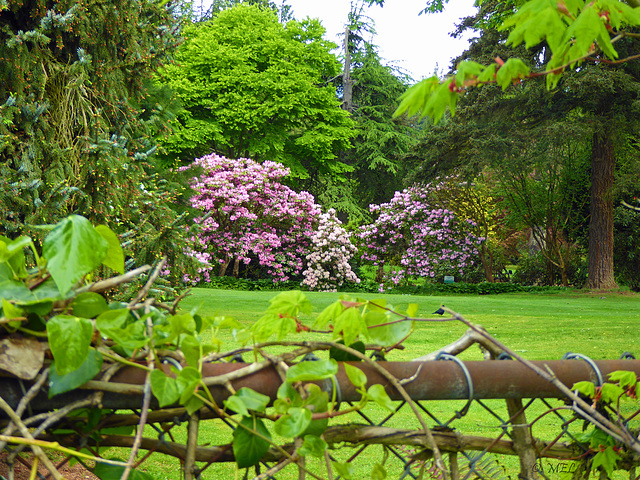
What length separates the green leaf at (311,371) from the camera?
0.75 m

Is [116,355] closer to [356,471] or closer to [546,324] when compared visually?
[356,471]

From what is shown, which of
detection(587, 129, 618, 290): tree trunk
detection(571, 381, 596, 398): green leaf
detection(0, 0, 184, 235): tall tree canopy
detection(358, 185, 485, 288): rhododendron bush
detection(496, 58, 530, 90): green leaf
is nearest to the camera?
detection(571, 381, 596, 398): green leaf

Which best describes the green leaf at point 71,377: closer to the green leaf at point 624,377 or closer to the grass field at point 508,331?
the green leaf at point 624,377

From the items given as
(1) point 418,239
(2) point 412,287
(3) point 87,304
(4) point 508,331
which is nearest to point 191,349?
(3) point 87,304

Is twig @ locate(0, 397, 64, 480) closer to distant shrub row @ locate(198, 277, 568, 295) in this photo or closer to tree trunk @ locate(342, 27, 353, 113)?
distant shrub row @ locate(198, 277, 568, 295)

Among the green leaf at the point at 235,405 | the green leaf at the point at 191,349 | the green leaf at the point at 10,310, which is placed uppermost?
the green leaf at the point at 10,310

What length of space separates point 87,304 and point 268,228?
18.1 metres

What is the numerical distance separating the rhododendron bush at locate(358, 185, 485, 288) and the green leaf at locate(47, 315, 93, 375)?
57.7ft

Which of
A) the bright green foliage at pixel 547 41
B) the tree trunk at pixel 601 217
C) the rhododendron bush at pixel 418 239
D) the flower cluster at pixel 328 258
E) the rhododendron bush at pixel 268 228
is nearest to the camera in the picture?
the bright green foliage at pixel 547 41

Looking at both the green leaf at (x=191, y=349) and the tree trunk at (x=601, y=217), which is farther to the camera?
the tree trunk at (x=601, y=217)

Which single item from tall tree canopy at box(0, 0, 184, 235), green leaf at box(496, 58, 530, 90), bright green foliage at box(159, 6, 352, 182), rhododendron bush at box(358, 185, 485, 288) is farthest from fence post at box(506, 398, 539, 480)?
bright green foliage at box(159, 6, 352, 182)

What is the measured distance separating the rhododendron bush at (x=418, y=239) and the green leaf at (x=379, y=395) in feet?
57.2

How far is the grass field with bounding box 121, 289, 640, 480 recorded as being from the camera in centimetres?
342

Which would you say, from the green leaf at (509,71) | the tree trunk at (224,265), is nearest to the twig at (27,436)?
the green leaf at (509,71)
